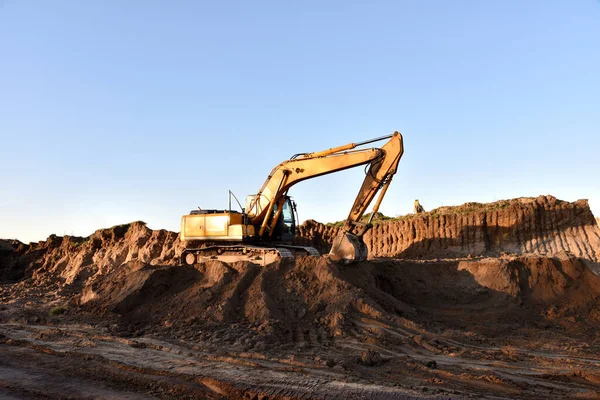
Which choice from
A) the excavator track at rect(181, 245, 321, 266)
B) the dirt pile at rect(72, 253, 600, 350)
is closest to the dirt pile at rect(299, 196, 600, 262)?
the dirt pile at rect(72, 253, 600, 350)

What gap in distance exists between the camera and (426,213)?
2484cm

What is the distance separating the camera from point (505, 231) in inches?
814

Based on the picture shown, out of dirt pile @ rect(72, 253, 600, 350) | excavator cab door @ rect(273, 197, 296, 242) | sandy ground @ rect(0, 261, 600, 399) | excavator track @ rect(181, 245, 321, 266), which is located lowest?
sandy ground @ rect(0, 261, 600, 399)

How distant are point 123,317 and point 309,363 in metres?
6.50

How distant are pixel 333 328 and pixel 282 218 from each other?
564 centimetres

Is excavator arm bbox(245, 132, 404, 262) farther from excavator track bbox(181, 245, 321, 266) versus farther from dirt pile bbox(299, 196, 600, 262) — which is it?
dirt pile bbox(299, 196, 600, 262)

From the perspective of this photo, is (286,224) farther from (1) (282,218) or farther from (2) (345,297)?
(2) (345,297)

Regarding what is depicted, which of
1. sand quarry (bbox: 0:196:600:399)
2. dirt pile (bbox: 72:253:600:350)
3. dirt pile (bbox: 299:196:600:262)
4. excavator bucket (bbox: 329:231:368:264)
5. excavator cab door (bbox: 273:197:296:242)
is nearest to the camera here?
sand quarry (bbox: 0:196:600:399)

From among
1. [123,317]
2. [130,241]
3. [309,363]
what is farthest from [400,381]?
[130,241]

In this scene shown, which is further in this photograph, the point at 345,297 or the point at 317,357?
the point at 345,297

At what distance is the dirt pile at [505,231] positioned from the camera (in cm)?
1980

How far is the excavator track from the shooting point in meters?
14.4

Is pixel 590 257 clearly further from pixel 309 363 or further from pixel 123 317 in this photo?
pixel 123 317

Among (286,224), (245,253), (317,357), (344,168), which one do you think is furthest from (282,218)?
(317,357)
